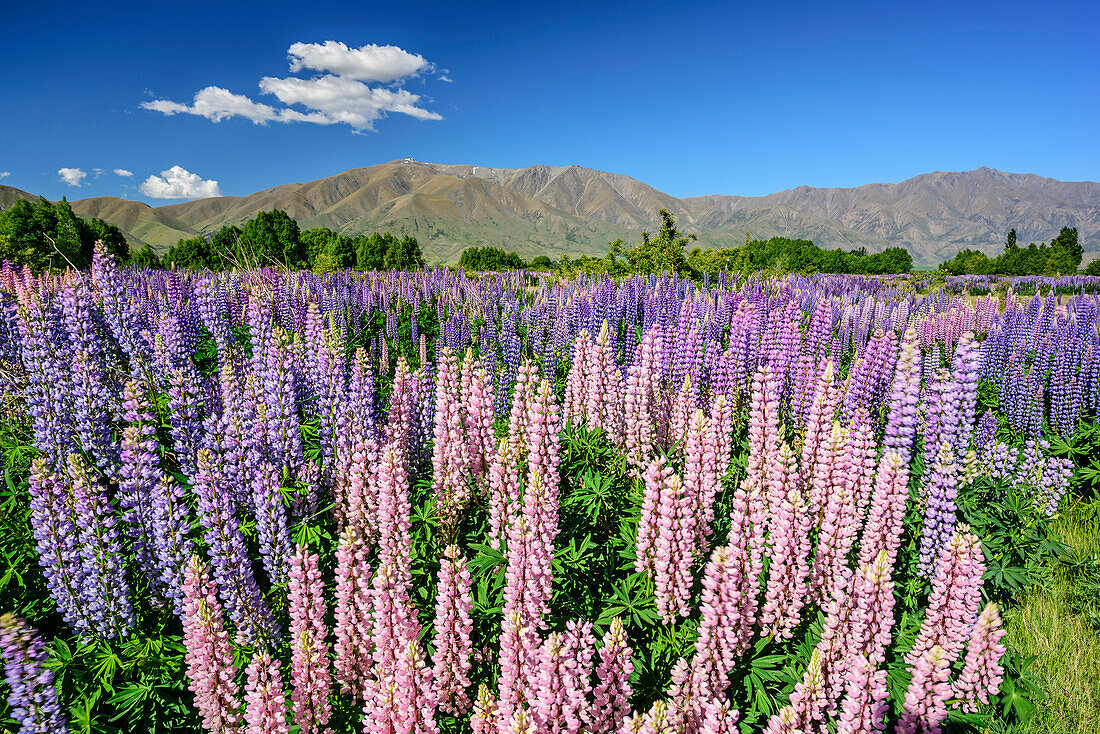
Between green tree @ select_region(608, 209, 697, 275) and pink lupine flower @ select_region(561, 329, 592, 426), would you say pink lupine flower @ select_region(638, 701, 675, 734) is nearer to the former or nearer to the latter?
pink lupine flower @ select_region(561, 329, 592, 426)

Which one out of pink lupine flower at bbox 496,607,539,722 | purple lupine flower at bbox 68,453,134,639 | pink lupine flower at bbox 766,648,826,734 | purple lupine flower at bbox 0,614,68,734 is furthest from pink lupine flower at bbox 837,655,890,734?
purple lupine flower at bbox 68,453,134,639

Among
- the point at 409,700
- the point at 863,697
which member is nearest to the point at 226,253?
the point at 409,700

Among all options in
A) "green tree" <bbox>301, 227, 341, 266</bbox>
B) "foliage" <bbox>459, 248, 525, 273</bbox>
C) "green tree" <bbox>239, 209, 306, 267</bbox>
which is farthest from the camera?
"green tree" <bbox>239, 209, 306, 267</bbox>

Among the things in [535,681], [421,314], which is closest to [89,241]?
[421,314]

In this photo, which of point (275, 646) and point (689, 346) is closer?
point (275, 646)

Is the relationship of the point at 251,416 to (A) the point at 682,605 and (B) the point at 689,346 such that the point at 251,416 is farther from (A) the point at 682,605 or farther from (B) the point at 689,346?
(B) the point at 689,346

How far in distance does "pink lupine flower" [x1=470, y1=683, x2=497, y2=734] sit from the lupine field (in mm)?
14

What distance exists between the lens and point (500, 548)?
405 cm

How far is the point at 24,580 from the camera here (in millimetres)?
4555

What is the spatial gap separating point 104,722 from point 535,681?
3204mm

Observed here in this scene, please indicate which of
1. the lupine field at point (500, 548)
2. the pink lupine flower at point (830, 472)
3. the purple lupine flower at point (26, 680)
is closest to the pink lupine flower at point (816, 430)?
the lupine field at point (500, 548)

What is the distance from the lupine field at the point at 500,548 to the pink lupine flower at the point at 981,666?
2cm

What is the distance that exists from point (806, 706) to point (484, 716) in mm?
1665

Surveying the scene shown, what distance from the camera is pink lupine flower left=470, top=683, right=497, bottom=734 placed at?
8.43ft
